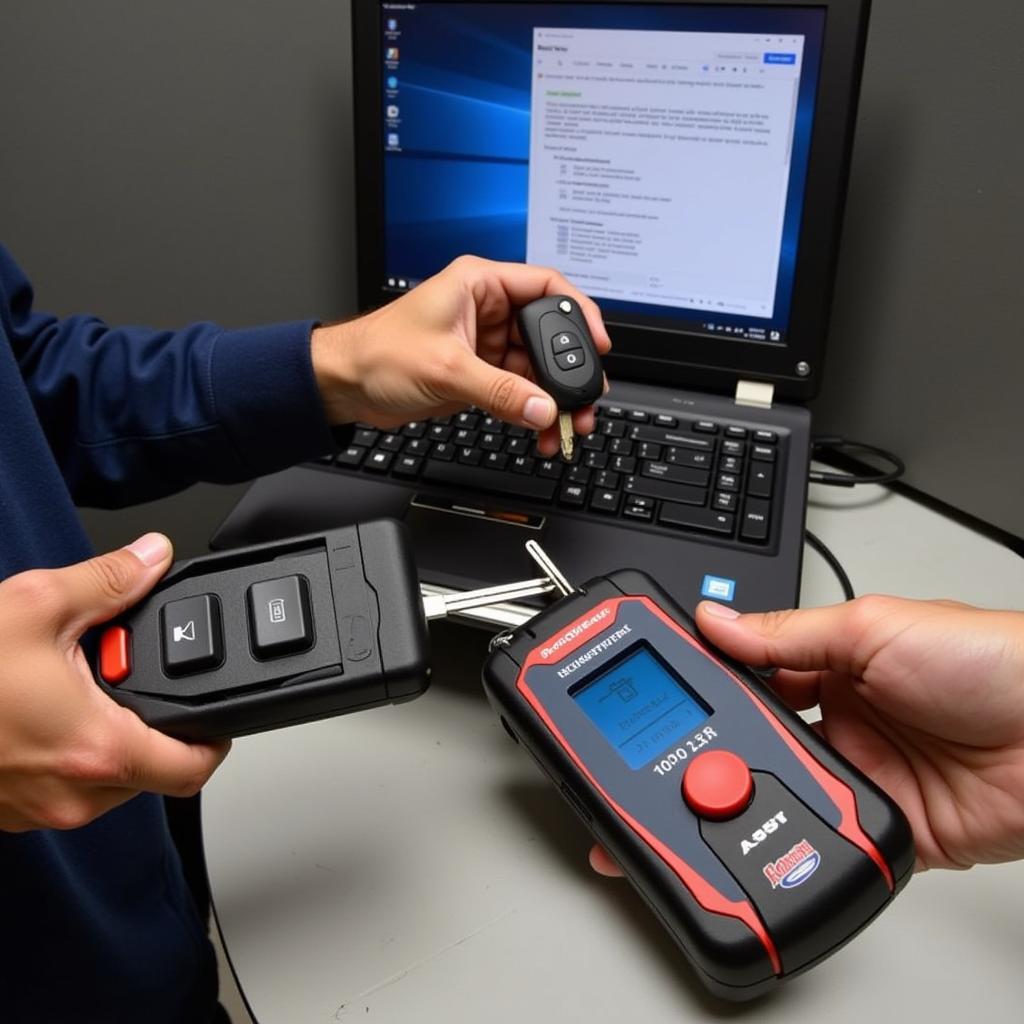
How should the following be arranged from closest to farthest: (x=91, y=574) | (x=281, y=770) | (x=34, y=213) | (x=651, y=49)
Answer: (x=91, y=574), (x=281, y=770), (x=651, y=49), (x=34, y=213)

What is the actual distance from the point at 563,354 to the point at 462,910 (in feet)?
1.10

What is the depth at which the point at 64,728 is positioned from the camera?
13.4 inches

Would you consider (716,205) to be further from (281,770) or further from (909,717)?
(281,770)

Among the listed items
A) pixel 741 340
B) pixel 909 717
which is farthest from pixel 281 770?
Answer: pixel 741 340

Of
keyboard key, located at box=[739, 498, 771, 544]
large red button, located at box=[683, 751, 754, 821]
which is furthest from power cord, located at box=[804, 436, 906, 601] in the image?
large red button, located at box=[683, 751, 754, 821]

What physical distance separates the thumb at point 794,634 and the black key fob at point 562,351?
167mm

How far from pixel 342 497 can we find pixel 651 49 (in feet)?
1.32

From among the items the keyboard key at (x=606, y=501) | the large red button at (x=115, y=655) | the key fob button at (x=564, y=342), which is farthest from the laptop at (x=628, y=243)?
the large red button at (x=115, y=655)

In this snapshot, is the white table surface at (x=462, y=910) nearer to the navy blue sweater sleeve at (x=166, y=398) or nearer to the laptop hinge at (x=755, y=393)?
the navy blue sweater sleeve at (x=166, y=398)

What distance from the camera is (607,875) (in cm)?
43

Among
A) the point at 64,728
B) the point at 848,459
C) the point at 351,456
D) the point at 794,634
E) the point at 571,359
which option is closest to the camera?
the point at 64,728

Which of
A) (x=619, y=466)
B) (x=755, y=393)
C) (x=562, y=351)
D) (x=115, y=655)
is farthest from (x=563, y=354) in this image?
(x=115, y=655)

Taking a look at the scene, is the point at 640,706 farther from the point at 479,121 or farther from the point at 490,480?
the point at 479,121

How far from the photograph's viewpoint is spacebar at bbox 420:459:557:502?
0.61 m
